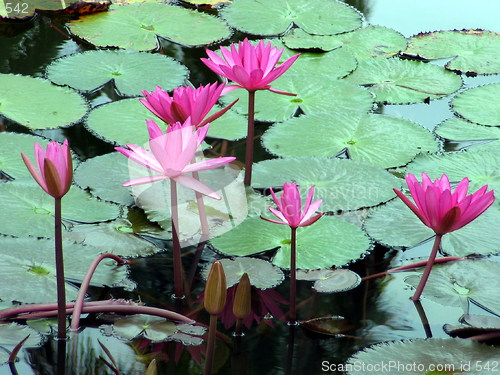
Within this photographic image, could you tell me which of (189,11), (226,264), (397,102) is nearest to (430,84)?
(397,102)

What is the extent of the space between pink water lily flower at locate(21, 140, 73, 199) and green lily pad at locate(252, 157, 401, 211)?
0.98 metres

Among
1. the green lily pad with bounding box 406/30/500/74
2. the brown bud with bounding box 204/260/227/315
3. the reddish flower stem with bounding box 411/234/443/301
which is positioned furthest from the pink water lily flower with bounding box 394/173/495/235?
the green lily pad with bounding box 406/30/500/74

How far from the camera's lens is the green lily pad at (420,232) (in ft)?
6.83

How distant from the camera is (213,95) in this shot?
185 centimetres

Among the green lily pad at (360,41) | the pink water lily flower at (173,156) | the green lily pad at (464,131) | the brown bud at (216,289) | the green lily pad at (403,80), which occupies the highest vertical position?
the pink water lily flower at (173,156)

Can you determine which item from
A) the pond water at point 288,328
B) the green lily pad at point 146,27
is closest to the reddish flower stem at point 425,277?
the pond water at point 288,328

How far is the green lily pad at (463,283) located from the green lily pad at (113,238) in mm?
750

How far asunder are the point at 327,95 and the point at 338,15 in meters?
0.91

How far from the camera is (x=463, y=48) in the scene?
11.1ft

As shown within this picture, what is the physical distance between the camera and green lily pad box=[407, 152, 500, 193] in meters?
2.42

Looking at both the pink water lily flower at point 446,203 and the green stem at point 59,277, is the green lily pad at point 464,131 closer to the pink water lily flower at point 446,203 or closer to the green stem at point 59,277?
the pink water lily flower at point 446,203

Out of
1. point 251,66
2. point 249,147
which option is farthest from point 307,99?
point 251,66

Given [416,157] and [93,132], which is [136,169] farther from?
[416,157]

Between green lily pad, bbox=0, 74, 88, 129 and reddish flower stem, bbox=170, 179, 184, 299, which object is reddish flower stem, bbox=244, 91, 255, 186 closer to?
reddish flower stem, bbox=170, 179, 184, 299
